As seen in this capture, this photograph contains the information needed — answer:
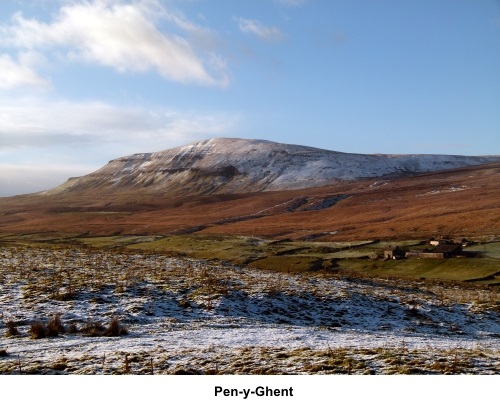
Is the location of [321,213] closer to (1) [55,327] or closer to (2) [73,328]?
(2) [73,328]

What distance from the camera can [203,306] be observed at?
816 inches

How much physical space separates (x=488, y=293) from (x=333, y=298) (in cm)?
1371

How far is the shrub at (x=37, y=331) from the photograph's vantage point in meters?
15.6

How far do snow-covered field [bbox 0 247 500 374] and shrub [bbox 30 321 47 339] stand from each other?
0.05 m

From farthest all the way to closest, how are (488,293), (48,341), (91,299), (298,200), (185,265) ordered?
(298,200)
(185,265)
(488,293)
(91,299)
(48,341)

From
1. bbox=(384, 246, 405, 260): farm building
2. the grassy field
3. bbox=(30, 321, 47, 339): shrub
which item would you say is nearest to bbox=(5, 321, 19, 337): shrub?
bbox=(30, 321, 47, 339): shrub

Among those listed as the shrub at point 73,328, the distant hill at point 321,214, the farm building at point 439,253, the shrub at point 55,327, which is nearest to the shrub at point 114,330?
the shrub at point 73,328

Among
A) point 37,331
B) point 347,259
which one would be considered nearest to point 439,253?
point 347,259

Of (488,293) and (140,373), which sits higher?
(140,373)

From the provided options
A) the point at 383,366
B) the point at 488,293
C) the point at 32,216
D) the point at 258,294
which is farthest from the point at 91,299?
the point at 32,216

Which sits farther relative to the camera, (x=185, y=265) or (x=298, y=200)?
(x=298, y=200)

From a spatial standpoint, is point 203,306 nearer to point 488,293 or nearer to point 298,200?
point 488,293

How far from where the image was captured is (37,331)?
51.7 feet
